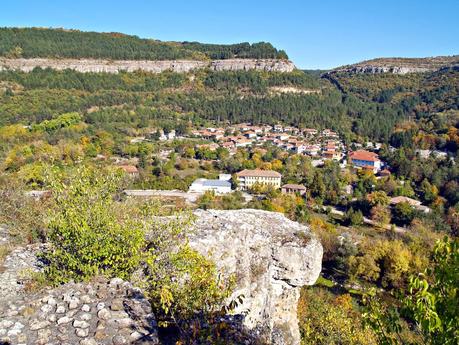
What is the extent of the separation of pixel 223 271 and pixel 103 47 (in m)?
115

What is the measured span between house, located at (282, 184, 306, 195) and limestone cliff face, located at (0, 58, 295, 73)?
7153 centimetres

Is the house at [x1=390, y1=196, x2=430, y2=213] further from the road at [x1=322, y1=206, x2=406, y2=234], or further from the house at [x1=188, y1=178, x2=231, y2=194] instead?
the house at [x1=188, y1=178, x2=231, y2=194]

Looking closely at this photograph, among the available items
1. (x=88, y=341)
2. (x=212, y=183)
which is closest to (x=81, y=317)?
(x=88, y=341)

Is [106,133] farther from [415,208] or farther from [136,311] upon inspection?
[136,311]

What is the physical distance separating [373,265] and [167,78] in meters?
89.7

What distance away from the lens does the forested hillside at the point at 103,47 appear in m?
93.4

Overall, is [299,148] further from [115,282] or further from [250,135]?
[115,282]

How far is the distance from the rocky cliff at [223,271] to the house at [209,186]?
2732cm

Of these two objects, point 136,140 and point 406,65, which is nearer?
point 136,140

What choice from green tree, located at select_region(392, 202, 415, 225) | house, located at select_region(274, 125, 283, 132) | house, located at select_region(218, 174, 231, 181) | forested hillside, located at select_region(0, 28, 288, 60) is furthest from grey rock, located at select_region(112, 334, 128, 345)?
forested hillside, located at select_region(0, 28, 288, 60)

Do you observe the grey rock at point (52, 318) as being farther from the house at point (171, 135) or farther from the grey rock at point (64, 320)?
the house at point (171, 135)

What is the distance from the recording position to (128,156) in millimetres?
54188

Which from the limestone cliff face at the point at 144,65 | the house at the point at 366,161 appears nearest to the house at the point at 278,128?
the house at the point at 366,161

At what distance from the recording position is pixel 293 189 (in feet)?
153
